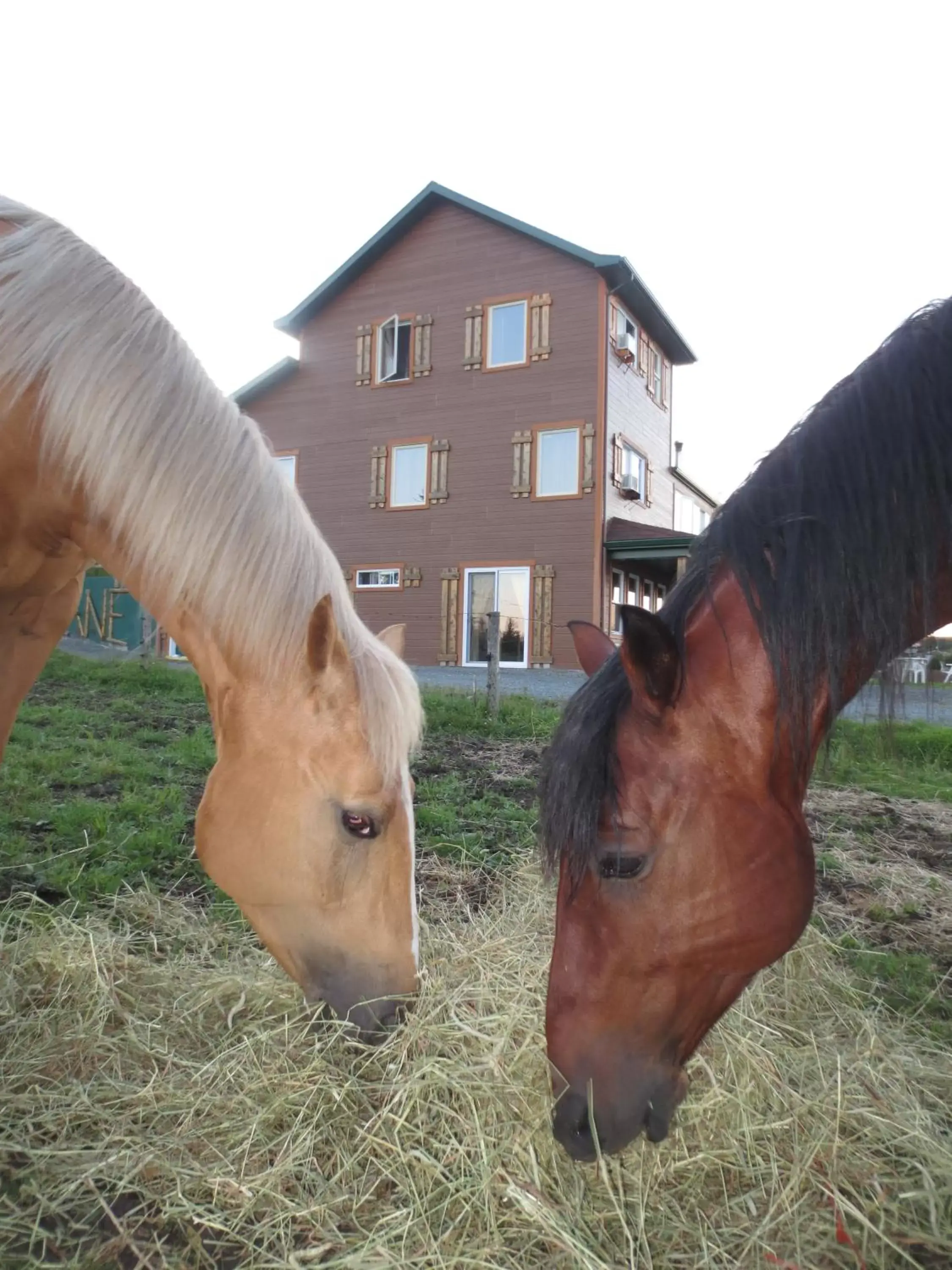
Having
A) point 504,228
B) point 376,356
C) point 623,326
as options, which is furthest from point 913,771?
point 376,356

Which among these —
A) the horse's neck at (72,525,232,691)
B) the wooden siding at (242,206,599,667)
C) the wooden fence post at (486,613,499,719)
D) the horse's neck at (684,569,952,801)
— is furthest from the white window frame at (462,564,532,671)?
the horse's neck at (684,569,952,801)

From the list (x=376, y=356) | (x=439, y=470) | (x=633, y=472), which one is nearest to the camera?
(x=439, y=470)

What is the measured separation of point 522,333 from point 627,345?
7.05ft

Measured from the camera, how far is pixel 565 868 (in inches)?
63.2

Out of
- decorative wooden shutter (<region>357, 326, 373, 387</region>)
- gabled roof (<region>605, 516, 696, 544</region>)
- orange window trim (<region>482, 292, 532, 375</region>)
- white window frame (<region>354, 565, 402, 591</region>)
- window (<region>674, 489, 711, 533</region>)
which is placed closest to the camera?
gabled roof (<region>605, 516, 696, 544</region>)

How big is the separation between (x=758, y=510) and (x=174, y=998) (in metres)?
2.13

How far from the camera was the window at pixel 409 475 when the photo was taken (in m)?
16.3

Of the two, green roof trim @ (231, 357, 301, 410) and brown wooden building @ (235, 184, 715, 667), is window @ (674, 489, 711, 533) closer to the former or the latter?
brown wooden building @ (235, 184, 715, 667)

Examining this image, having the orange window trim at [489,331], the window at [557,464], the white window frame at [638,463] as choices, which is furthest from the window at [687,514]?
the orange window trim at [489,331]

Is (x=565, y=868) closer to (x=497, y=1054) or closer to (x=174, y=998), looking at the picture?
(x=497, y=1054)

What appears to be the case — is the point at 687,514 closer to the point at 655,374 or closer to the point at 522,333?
the point at 655,374

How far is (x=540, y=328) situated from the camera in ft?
49.6

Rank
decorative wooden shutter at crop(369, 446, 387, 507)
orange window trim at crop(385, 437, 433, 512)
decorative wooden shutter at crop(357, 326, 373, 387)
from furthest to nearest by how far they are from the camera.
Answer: decorative wooden shutter at crop(357, 326, 373, 387) → decorative wooden shutter at crop(369, 446, 387, 507) → orange window trim at crop(385, 437, 433, 512)

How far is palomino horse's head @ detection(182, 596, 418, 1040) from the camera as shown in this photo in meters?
1.93
